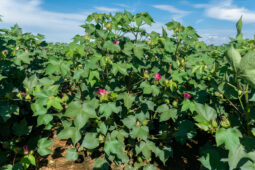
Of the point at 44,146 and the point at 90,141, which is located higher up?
the point at 90,141

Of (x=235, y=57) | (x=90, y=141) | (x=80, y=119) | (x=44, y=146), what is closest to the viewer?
(x=235, y=57)

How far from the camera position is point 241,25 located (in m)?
1.58

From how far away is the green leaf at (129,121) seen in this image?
98.2 inches

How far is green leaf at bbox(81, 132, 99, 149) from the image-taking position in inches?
96.5

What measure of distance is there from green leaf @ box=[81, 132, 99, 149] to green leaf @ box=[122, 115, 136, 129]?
0.49m

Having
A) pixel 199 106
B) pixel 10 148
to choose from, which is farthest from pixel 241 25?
pixel 10 148

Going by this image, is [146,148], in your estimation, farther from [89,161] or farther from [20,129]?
[20,129]

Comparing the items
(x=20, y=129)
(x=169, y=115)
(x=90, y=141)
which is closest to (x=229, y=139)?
(x=169, y=115)

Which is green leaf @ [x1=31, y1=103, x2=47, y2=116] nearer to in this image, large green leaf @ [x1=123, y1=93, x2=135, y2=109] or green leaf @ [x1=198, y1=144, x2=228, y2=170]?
large green leaf @ [x1=123, y1=93, x2=135, y2=109]

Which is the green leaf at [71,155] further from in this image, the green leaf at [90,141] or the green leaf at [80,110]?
the green leaf at [80,110]

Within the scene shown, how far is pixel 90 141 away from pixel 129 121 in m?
0.64

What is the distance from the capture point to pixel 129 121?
251 centimetres

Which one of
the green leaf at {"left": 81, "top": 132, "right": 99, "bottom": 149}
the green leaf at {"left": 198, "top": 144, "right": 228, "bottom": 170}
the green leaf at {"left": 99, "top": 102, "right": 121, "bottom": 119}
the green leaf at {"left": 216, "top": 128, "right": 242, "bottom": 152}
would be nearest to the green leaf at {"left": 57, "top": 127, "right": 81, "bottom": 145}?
the green leaf at {"left": 81, "top": 132, "right": 99, "bottom": 149}

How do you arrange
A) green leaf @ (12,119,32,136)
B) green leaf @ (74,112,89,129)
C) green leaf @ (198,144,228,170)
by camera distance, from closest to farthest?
green leaf @ (198,144,228,170)
green leaf @ (74,112,89,129)
green leaf @ (12,119,32,136)
